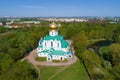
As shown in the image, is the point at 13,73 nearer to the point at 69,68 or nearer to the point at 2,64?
the point at 2,64

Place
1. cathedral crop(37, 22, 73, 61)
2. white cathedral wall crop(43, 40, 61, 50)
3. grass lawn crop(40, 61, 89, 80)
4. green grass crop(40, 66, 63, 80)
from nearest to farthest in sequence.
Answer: grass lawn crop(40, 61, 89, 80) → green grass crop(40, 66, 63, 80) → cathedral crop(37, 22, 73, 61) → white cathedral wall crop(43, 40, 61, 50)

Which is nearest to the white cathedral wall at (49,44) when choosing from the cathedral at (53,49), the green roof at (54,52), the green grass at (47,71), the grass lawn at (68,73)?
the cathedral at (53,49)

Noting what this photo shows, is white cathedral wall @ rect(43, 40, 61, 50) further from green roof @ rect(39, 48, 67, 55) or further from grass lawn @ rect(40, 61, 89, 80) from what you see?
grass lawn @ rect(40, 61, 89, 80)

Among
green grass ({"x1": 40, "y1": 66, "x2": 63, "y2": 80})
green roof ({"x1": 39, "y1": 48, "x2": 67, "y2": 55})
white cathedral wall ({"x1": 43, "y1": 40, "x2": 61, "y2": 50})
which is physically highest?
white cathedral wall ({"x1": 43, "y1": 40, "x2": 61, "y2": 50})

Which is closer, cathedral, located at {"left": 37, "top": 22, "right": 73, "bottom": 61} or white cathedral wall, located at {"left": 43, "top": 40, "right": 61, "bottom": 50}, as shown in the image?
cathedral, located at {"left": 37, "top": 22, "right": 73, "bottom": 61}

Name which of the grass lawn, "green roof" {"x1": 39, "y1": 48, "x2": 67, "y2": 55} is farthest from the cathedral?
the grass lawn

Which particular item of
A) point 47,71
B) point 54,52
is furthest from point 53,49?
point 47,71

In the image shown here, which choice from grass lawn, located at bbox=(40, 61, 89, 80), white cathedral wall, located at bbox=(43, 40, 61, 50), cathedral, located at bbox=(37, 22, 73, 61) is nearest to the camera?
grass lawn, located at bbox=(40, 61, 89, 80)

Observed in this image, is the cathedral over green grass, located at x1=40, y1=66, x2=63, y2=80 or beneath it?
over

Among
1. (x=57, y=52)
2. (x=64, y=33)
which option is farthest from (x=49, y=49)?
(x=64, y=33)
